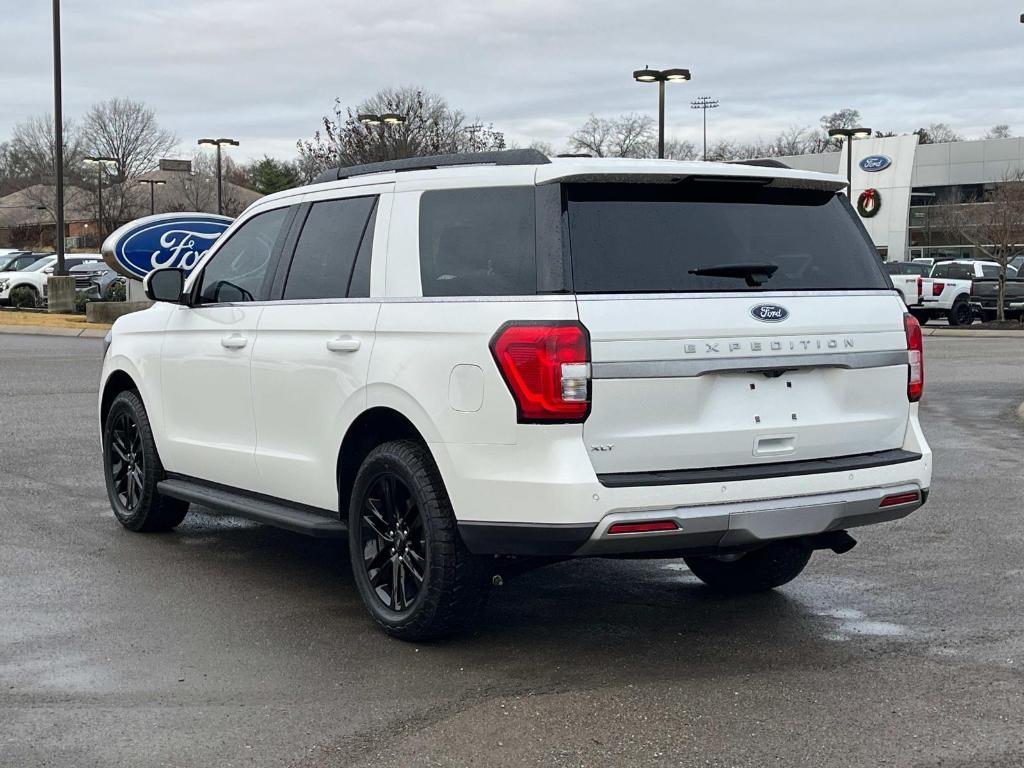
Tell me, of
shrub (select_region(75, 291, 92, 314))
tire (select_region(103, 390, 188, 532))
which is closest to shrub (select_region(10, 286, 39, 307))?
shrub (select_region(75, 291, 92, 314))

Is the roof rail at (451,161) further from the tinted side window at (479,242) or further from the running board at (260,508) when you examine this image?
the running board at (260,508)

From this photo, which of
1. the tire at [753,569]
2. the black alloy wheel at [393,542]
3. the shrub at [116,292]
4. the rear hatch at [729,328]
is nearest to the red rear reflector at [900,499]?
the rear hatch at [729,328]

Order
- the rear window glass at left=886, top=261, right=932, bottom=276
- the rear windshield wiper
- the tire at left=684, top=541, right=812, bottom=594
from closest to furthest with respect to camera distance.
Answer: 1. the rear windshield wiper
2. the tire at left=684, top=541, right=812, bottom=594
3. the rear window glass at left=886, top=261, right=932, bottom=276

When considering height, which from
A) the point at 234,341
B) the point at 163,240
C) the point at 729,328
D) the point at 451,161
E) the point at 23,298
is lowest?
the point at 23,298

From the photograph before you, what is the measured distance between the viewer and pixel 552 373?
499 cm

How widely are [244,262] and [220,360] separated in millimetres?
525

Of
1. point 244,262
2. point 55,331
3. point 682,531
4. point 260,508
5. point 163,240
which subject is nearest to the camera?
point 682,531

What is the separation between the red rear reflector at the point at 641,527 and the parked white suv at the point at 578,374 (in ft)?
0.06

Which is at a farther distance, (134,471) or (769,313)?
Answer: (134,471)

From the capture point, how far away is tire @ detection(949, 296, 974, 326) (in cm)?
3481

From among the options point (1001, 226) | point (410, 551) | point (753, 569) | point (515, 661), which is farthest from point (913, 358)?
point (1001, 226)

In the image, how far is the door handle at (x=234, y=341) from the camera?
6773 millimetres

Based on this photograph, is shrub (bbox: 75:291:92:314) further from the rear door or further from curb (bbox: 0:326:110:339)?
the rear door

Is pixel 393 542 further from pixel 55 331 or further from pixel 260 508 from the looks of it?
pixel 55 331
